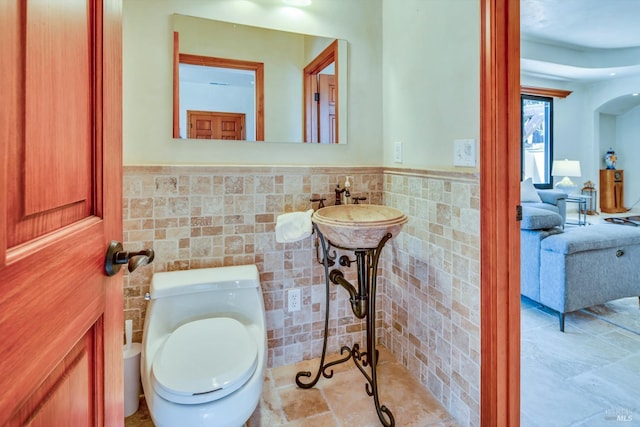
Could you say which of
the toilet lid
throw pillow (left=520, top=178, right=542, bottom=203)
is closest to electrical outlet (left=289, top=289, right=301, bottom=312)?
the toilet lid

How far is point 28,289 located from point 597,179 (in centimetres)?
752

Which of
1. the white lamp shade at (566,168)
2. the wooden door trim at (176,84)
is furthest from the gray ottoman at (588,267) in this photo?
the white lamp shade at (566,168)

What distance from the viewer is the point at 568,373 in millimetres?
1996

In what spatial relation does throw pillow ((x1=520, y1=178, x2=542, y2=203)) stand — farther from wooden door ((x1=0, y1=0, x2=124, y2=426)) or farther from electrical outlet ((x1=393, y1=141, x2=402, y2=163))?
wooden door ((x1=0, y1=0, x2=124, y2=426))

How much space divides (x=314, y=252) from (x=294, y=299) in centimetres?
30

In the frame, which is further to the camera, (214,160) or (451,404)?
(214,160)

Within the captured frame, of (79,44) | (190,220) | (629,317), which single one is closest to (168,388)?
(190,220)

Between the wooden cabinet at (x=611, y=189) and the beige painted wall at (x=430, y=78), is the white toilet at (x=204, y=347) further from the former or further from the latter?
the wooden cabinet at (x=611, y=189)

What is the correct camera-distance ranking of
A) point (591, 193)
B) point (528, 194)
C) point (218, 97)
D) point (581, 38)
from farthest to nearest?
point (591, 193)
point (528, 194)
point (581, 38)
point (218, 97)

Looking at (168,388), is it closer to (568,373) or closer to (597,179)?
(568,373)

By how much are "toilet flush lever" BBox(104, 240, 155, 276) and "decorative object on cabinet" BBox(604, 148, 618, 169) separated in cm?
743

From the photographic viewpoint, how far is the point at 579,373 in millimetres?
1991

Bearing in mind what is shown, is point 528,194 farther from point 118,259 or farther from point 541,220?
point 118,259

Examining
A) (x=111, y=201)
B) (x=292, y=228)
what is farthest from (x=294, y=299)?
(x=111, y=201)
